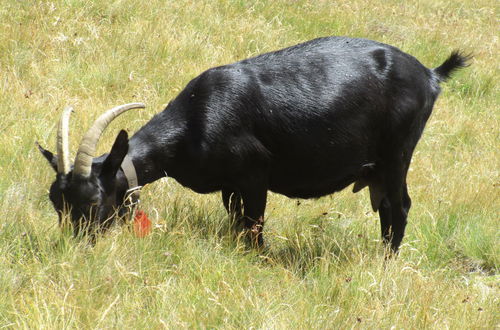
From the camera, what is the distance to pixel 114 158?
514 cm

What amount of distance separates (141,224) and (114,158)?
19.1 inches

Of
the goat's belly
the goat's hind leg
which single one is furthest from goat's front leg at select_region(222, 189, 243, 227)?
the goat's hind leg

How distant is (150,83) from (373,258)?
398cm

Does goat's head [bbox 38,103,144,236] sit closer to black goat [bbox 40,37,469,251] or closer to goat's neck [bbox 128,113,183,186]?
black goat [bbox 40,37,469,251]

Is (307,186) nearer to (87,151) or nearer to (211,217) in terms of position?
(211,217)

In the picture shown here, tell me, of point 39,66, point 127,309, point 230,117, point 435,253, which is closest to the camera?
point 127,309

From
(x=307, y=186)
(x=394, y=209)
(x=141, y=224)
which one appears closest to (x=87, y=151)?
(x=141, y=224)

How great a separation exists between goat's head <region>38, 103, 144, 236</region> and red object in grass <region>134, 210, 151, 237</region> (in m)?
0.16

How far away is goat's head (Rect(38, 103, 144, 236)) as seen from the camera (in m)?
4.95

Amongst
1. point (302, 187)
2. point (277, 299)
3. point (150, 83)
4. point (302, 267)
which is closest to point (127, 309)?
point (277, 299)

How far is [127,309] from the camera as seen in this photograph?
4.31 metres

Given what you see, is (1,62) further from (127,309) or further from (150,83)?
(127,309)

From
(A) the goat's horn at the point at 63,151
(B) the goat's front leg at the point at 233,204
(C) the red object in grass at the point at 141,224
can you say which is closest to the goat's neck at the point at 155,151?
(C) the red object in grass at the point at 141,224

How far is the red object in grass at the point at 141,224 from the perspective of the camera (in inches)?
203
